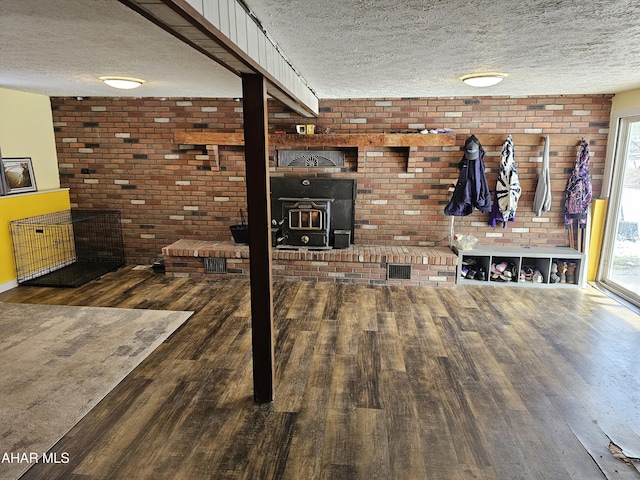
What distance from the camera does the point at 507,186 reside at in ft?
16.0

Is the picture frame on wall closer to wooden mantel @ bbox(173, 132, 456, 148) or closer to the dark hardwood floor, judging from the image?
the dark hardwood floor

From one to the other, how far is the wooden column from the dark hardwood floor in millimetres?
233

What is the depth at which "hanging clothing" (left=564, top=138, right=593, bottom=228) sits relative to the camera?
4781mm

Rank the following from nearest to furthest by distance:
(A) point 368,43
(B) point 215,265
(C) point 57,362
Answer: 1. (A) point 368,43
2. (C) point 57,362
3. (B) point 215,265

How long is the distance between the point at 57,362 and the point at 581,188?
5352 millimetres

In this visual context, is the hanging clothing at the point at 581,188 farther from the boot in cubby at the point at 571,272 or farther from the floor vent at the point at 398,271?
the floor vent at the point at 398,271

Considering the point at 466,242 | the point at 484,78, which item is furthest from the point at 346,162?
the point at 484,78

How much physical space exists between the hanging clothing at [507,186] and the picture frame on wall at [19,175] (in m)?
5.49

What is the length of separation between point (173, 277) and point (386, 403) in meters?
3.42

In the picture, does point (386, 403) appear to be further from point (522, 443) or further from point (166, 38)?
point (166, 38)

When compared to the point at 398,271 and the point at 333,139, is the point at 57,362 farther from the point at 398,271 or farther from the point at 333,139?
the point at 333,139

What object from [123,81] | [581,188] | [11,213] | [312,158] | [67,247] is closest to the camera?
[123,81]

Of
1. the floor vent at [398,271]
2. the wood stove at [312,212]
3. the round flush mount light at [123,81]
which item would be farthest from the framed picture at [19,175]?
the floor vent at [398,271]

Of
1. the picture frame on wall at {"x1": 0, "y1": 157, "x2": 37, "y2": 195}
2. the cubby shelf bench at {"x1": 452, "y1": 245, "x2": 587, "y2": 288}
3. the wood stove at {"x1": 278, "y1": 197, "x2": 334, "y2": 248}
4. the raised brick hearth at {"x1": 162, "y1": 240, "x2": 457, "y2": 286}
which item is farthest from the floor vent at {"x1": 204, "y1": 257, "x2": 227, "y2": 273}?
the cubby shelf bench at {"x1": 452, "y1": 245, "x2": 587, "y2": 288}
